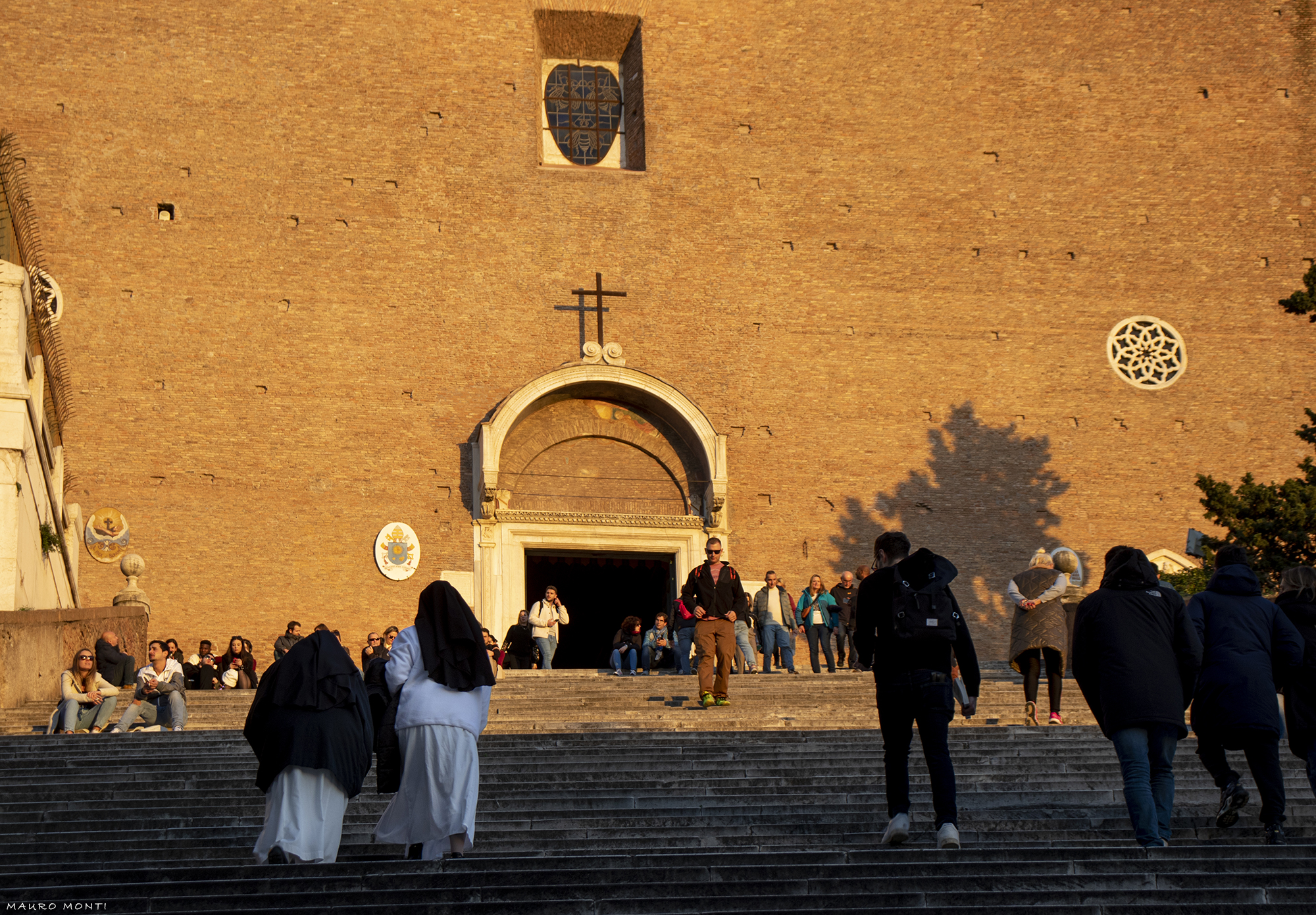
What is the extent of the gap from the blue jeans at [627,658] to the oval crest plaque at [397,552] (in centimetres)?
313

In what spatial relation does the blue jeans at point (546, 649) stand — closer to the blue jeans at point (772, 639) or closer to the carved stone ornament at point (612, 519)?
the blue jeans at point (772, 639)

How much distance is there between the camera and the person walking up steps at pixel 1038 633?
33.3 ft

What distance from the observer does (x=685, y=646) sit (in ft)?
46.0

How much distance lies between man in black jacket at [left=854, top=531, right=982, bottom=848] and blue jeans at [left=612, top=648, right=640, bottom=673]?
9.29 meters

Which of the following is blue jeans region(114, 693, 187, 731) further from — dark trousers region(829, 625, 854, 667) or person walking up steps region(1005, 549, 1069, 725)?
dark trousers region(829, 625, 854, 667)

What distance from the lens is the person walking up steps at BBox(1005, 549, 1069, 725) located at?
400 inches

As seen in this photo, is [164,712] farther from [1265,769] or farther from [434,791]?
[1265,769]

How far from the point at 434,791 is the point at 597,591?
16.9 meters

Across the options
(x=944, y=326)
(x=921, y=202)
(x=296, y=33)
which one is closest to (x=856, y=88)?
(x=921, y=202)

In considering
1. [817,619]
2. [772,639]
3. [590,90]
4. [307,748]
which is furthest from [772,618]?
[307,748]

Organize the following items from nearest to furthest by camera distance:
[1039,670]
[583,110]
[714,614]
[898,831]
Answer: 1. [898,831]
2. [1039,670]
3. [714,614]
4. [583,110]

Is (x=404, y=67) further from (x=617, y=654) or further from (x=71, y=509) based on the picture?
(x=617, y=654)

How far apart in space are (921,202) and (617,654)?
26.2 ft

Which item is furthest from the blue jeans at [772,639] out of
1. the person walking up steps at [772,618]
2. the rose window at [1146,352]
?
the rose window at [1146,352]
